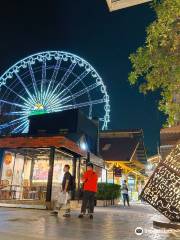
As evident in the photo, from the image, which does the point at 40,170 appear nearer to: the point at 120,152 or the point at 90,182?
the point at 90,182

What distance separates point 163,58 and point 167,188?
8.69 feet

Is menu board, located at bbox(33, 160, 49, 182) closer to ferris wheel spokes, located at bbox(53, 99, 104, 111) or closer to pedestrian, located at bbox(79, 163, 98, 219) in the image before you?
pedestrian, located at bbox(79, 163, 98, 219)

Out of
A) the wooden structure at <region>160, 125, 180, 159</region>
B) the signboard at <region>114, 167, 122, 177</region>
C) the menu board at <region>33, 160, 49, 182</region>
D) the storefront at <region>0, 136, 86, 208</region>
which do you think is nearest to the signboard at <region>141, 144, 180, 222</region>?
the wooden structure at <region>160, 125, 180, 159</region>

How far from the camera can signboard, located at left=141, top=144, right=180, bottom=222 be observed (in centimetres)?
661

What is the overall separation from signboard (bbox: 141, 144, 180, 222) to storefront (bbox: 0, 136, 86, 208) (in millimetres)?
6365

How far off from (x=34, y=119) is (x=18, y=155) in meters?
9.60

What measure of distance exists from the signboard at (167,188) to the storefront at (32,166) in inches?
251

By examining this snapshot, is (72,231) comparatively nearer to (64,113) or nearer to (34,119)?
(64,113)

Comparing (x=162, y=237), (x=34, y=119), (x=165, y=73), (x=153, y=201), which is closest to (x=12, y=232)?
(x=162, y=237)

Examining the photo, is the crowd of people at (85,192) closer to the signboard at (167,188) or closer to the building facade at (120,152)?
the signboard at (167,188)

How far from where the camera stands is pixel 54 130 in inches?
931

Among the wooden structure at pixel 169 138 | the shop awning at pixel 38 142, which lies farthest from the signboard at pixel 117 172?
the wooden structure at pixel 169 138

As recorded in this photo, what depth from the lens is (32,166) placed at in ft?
52.7

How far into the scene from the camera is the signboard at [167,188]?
6613 mm
